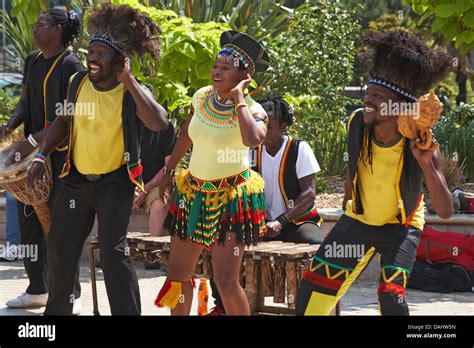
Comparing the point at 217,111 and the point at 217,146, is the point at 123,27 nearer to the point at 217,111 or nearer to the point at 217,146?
the point at 217,111

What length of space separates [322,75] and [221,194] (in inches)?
222

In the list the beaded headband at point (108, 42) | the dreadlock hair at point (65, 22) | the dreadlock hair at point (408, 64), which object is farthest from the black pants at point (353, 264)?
the dreadlock hair at point (65, 22)

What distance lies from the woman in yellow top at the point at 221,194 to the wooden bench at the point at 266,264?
2.01 feet

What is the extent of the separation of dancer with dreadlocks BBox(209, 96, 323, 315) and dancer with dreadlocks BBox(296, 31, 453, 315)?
5.90 ft

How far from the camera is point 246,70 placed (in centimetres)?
613

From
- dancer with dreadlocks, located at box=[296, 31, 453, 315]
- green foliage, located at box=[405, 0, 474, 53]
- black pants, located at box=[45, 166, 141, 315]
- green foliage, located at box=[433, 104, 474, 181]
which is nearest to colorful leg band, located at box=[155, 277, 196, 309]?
black pants, located at box=[45, 166, 141, 315]

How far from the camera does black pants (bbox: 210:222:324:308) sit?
739 centimetres

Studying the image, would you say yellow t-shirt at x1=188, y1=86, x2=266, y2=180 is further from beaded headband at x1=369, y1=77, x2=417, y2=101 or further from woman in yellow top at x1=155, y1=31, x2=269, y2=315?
beaded headband at x1=369, y1=77, x2=417, y2=101

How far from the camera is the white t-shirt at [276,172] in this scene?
295 inches

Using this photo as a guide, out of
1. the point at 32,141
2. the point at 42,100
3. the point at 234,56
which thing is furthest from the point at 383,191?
the point at 42,100

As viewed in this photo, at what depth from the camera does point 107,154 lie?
19.8 feet

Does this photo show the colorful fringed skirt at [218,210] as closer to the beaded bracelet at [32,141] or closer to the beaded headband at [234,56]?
the beaded headband at [234,56]
